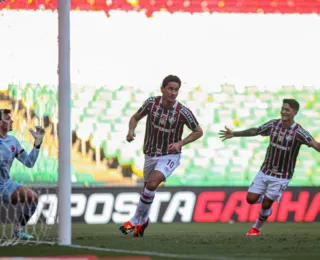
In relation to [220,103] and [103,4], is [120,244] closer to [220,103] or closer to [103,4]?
[220,103]

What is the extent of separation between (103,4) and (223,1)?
2.23 m

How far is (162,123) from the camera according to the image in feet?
30.3

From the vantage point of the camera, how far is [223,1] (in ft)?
56.2

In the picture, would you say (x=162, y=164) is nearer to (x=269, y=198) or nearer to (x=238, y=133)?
(x=238, y=133)

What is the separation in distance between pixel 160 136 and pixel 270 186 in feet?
4.26

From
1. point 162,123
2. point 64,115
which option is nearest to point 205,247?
point 64,115

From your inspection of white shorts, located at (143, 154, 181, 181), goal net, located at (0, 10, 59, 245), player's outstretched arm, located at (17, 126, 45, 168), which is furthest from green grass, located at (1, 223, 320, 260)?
goal net, located at (0, 10, 59, 245)

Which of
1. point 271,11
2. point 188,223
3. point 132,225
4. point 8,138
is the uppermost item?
point 271,11

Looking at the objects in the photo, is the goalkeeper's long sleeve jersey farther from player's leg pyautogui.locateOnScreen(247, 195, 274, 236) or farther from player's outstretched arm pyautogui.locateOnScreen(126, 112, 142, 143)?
player's leg pyautogui.locateOnScreen(247, 195, 274, 236)

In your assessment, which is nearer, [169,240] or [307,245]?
[307,245]

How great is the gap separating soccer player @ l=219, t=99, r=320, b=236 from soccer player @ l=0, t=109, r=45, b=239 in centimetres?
235

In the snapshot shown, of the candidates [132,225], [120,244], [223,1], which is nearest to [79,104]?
[223,1]

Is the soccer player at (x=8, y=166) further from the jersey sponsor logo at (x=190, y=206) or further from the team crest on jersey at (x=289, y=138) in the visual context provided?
the jersey sponsor logo at (x=190, y=206)

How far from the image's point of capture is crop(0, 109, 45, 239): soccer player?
783cm
